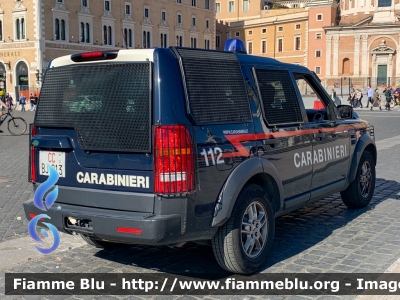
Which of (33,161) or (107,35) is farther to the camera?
(107,35)

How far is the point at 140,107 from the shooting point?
13.1 feet

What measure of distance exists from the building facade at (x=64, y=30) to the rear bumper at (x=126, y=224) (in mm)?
46475

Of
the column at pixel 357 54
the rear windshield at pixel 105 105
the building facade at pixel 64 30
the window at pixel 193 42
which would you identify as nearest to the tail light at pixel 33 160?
the rear windshield at pixel 105 105

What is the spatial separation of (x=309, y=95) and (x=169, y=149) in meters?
2.41

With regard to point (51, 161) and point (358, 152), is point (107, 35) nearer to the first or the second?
point (358, 152)

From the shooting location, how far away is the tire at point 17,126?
19.2 meters

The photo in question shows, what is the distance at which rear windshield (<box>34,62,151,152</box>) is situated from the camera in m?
3.99

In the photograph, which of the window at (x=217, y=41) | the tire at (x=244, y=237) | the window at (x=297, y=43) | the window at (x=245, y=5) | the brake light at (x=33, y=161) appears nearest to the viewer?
the tire at (x=244, y=237)

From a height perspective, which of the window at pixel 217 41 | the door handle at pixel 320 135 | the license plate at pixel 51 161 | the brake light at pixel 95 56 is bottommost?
the license plate at pixel 51 161

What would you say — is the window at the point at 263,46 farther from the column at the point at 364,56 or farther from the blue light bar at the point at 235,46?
the blue light bar at the point at 235,46

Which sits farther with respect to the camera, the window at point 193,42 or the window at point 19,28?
the window at point 193,42

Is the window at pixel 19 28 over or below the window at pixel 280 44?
below

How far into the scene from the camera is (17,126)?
1925cm

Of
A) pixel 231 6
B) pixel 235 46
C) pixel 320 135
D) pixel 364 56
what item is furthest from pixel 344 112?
pixel 231 6
